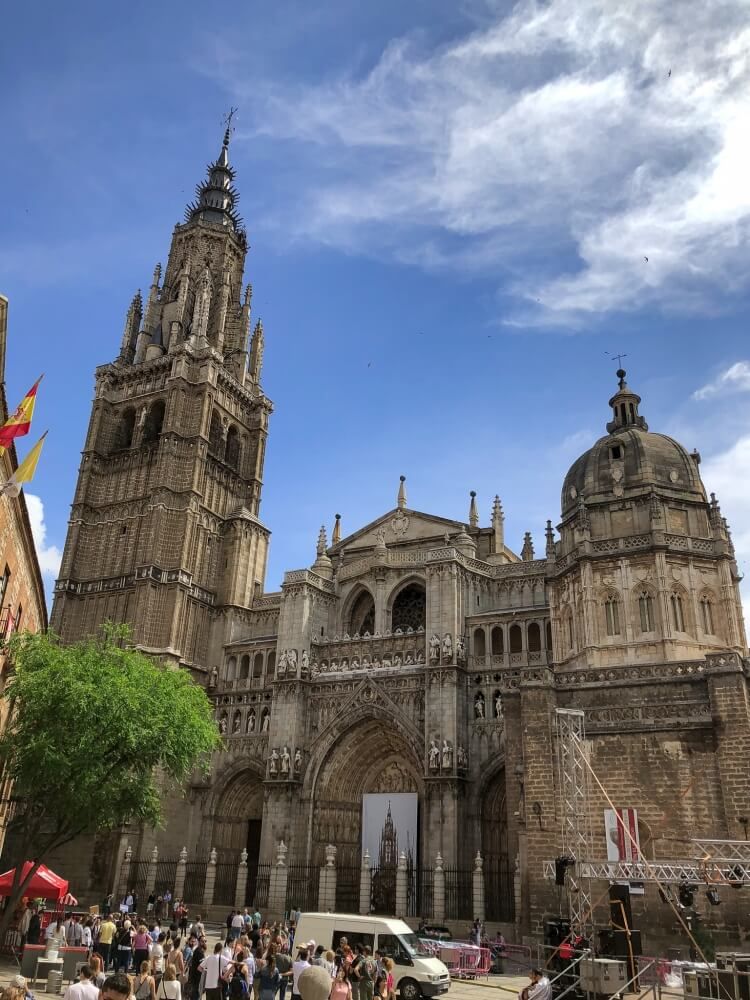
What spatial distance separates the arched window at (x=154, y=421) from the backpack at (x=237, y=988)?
38307 mm

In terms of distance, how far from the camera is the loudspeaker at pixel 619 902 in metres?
18.6

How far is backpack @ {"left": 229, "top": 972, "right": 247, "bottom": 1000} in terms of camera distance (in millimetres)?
13248

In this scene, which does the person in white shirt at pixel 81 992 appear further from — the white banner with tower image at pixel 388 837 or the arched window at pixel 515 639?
the arched window at pixel 515 639

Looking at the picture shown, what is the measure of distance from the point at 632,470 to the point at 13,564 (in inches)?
910

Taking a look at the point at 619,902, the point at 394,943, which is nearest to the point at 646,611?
the point at 619,902

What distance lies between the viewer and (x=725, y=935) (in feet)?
64.0

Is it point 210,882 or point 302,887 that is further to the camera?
point 210,882

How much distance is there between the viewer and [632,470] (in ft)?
108

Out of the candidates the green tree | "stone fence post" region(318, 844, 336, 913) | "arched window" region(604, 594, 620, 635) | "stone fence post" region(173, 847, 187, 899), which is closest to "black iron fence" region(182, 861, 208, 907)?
"stone fence post" region(173, 847, 187, 899)

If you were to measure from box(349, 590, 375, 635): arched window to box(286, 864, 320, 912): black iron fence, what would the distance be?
37.4 ft

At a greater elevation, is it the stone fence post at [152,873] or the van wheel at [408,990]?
the stone fence post at [152,873]

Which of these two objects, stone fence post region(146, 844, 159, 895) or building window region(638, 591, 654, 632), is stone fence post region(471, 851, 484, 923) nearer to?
building window region(638, 591, 654, 632)

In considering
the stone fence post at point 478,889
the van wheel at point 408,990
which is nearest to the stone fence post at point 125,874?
the stone fence post at point 478,889

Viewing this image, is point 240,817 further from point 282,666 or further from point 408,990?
point 408,990
